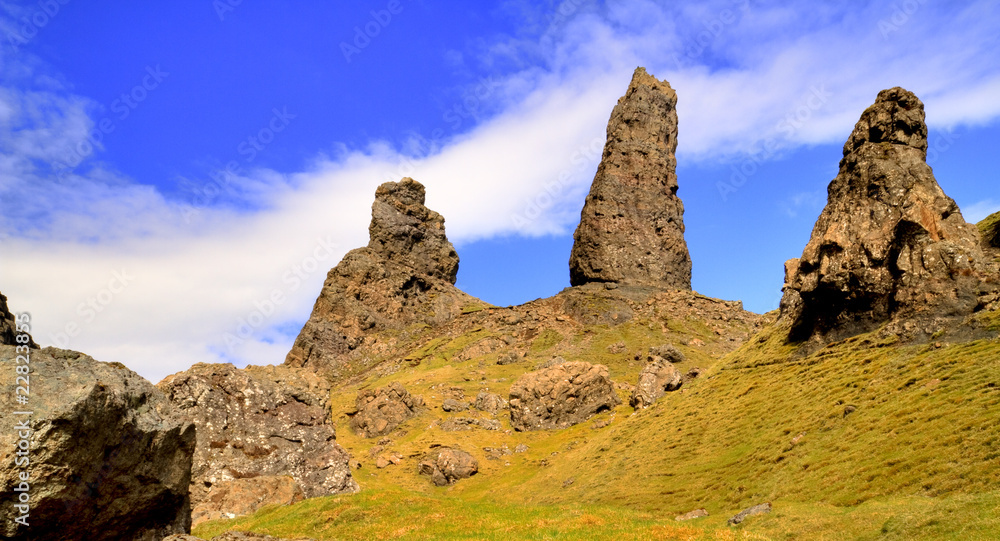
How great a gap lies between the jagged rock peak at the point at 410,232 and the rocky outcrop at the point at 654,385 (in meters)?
101

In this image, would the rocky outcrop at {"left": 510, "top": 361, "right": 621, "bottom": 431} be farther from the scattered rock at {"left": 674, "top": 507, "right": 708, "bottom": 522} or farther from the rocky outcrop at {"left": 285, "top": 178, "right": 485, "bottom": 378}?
the rocky outcrop at {"left": 285, "top": 178, "right": 485, "bottom": 378}

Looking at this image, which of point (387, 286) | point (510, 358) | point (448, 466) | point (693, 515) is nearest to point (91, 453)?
point (693, 515)

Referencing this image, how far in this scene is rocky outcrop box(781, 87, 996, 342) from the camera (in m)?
48.4

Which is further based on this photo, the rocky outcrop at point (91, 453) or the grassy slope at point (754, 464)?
the grassy slope at point (754, 464)

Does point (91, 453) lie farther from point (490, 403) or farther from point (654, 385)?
point (490, 403)

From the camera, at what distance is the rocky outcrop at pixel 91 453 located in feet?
44.7

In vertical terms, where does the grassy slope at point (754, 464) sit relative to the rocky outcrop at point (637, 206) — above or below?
below

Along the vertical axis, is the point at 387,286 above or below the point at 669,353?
above

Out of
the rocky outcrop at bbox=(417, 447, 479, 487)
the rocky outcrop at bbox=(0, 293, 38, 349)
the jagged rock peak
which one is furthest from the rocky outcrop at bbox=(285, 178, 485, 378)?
the rocky outcrop at bbox=(0, 293, 38, 349)

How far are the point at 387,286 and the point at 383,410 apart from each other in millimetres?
73594

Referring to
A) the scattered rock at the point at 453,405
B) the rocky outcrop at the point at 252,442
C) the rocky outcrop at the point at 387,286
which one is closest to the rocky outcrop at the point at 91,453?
the rocky outcrop at the point at 252,442

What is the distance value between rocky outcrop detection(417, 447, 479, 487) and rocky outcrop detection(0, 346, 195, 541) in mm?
57741

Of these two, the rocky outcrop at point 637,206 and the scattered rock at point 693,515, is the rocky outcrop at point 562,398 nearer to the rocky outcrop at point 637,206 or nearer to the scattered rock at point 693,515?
the scattered rock at point 693,515

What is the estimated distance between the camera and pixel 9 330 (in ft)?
55.2
